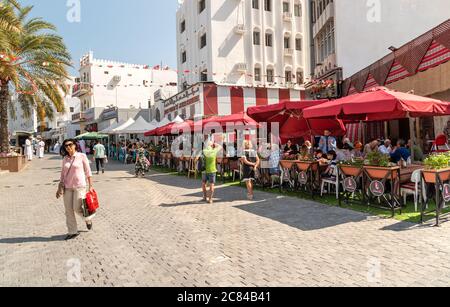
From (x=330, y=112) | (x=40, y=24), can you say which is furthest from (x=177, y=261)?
(x=40, y=24)

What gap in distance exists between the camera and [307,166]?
9359 millimetres

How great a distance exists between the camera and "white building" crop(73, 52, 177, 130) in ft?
167

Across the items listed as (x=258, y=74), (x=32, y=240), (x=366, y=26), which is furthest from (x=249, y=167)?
(x=258, y=74)

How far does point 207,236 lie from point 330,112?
13.7ft

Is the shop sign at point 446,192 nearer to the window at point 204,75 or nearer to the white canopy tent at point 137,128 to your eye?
the white canopy tent at point 137,128

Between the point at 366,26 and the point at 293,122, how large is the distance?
432 inches

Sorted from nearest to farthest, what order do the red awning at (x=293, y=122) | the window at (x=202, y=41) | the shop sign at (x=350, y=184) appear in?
1. the shop sign at (x=350, y=184)
2. the red awning at (x=293, y=122)
3. the window at (x=202, y=41)

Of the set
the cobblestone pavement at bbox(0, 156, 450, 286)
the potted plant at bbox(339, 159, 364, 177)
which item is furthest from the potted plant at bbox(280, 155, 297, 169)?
the potted plant at bbox(339, 159, 364, 177)

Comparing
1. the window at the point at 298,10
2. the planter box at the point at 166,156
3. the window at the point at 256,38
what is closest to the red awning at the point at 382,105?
the planter box at the point at 166,156

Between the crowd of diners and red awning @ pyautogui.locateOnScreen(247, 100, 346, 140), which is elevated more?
red awning @ pyautogui.locateOnScreen(247, 100, 346, 140)

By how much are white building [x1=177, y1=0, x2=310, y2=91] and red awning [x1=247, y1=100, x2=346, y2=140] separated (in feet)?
44.0

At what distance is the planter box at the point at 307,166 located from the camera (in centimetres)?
923

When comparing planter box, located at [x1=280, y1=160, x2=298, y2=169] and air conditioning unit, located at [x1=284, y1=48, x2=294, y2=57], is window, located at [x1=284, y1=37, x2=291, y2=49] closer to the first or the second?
air conditioning unit, located at [x1=284, y1=48, x2=294, y2=57]
